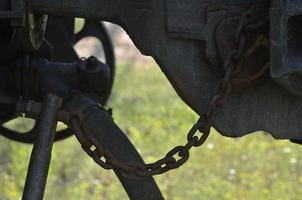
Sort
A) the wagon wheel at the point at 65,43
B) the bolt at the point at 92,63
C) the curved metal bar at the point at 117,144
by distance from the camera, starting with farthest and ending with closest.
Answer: the wagon wheel at the point at 65,43 < the bolt at the point at 92,63 < the curved metal bar at the point at 117,144

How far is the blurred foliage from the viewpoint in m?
6.37

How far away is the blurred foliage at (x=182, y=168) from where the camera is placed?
6.37 m

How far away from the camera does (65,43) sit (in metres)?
4.76

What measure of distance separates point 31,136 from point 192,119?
347cm

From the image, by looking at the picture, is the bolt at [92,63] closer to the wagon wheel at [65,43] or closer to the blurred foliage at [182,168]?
the wagon wheel at [65,43]

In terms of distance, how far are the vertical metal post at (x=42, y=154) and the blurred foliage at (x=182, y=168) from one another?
2034mm

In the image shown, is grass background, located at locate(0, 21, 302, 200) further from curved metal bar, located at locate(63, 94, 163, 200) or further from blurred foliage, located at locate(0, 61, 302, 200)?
curved metal bar, located at locate(63, 94, 163, 200)

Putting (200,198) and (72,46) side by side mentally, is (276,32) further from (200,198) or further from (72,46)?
(200,198)

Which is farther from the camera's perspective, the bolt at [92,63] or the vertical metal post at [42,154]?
the bolt at [92,63]

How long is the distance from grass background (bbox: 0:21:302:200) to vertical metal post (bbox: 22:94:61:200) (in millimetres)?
1989

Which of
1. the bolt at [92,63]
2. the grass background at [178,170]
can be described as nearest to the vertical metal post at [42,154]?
the bolt at [92,63]

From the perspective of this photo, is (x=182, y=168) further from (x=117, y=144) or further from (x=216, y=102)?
(x=216, y=102)

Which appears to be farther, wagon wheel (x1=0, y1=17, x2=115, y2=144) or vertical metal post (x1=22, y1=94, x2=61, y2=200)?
wagon wheel (x1=0, y1=17, x2=115, y2=144)

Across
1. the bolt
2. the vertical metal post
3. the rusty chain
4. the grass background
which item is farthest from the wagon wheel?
the rusty chain
